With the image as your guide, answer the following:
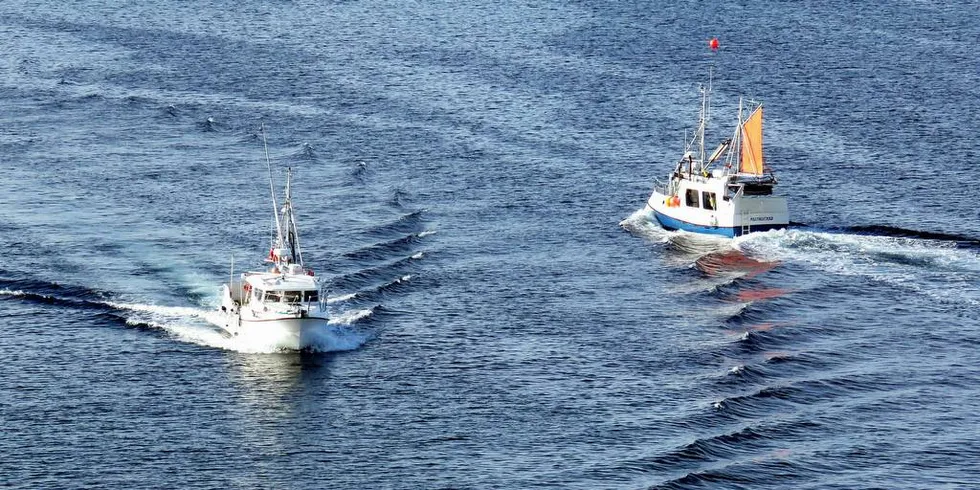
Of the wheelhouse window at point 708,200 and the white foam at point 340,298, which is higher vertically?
the wheelhouse window at point 708,200

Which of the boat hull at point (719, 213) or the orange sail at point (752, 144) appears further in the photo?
the orange sail at point (752, 144)

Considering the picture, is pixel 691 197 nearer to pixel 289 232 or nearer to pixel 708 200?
Answer: pixel 708 200

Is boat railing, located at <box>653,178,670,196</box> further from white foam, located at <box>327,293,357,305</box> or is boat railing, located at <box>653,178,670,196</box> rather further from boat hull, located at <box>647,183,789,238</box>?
white foam, located at <box>327,293,357,305</box>

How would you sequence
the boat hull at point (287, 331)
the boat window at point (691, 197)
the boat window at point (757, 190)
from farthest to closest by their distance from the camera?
1. the boat window at point (691, 197)
2. the boat window at point (757, 190)
3. the boat hull at point (287, 331)

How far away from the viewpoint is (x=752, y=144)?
192375 mm

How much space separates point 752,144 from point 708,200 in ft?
29.3

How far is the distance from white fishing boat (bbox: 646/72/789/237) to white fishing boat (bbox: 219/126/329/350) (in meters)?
53.3

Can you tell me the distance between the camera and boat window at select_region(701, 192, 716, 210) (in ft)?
619

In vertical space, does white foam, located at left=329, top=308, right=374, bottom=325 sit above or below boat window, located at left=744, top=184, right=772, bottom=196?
below

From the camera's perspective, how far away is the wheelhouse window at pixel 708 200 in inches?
7431

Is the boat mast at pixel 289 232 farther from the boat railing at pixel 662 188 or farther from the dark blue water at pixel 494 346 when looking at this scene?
the boat railing at pixel 662 188

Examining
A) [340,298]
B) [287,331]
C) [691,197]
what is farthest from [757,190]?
[287,331]

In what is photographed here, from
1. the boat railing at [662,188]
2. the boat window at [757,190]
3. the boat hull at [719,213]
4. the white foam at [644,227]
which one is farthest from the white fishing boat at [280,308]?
the boat railing at [662,188]

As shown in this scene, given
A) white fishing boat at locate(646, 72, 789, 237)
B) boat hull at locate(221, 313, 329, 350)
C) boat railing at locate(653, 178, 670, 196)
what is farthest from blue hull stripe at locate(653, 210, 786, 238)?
boat hull at locate(221, 313, 329, 350)
